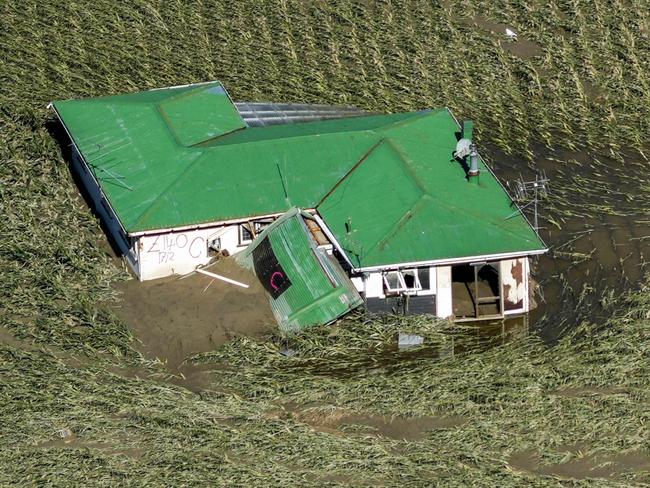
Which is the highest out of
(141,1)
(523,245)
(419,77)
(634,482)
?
(141,1)

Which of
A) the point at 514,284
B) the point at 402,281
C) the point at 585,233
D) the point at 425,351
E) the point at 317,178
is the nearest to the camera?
the point at 425,351

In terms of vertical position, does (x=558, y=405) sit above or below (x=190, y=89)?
below

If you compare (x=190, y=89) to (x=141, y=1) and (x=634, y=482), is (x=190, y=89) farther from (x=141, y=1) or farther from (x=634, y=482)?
(x=634, y=482)

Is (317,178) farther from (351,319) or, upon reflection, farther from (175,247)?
(351,319)

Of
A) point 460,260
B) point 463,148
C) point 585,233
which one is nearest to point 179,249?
point 460,260

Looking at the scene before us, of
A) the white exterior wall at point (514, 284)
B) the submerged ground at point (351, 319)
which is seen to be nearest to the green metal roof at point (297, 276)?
the submerged ground at point (351, 319)

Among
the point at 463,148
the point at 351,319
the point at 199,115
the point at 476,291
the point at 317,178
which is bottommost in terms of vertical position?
the point at 351,319

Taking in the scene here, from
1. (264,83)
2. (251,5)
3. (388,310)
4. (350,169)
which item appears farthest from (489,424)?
(251,5)
